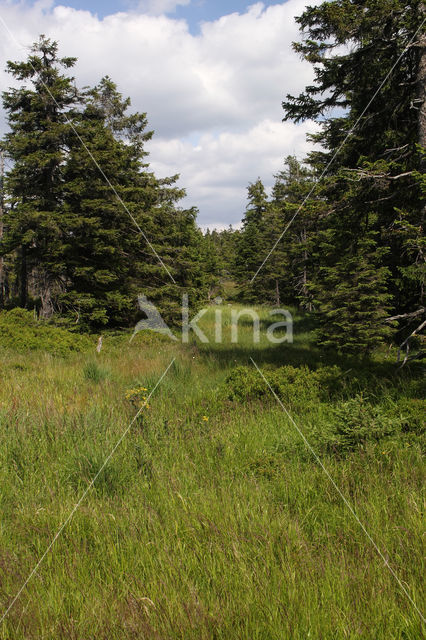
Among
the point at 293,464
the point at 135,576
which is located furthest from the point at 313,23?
the point at 135,576

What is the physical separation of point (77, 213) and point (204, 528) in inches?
604

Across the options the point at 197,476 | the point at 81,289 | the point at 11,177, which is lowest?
the point at 197,476

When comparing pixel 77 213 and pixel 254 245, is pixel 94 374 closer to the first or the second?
pixel 77 213

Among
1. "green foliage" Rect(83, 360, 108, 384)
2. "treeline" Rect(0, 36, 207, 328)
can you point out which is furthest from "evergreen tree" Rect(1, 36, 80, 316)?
"green foliage" Rect(83, 360, 108, 384)

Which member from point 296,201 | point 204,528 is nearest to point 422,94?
point 296,201

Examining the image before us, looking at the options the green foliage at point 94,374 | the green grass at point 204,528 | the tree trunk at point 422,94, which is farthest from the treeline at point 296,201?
the green foliage at point 94,374

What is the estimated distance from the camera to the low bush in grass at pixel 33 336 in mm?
11664

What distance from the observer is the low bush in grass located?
1166 centimetres

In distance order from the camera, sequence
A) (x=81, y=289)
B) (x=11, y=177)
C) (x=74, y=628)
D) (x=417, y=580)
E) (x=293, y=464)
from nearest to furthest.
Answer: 1. (x=74, y=628)
2. (x=417, y=580)
3. (x=293, y=464)
4. (x=11, y=177)
5. (x=81, y=289)

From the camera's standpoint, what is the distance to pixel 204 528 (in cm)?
245

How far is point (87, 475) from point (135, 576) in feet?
4.51

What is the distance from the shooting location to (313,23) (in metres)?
5.82

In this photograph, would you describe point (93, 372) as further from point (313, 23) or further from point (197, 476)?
point (313, 23)

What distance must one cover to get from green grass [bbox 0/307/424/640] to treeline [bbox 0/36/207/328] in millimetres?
11063
